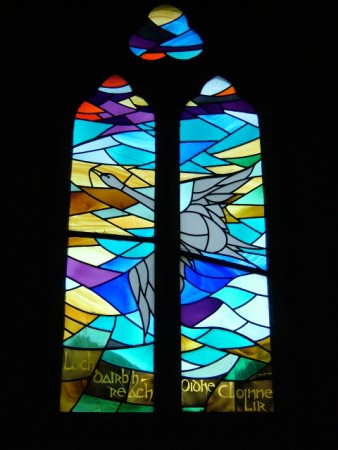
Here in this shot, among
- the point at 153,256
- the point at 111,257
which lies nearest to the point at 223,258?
the point at 153,256

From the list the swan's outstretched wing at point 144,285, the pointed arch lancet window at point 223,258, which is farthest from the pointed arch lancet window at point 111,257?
the pointed arch lancet window at point 223,258

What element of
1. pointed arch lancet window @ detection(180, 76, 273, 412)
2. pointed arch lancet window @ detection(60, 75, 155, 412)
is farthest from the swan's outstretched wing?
pointed arch lancet window @ detection(180, 76, 273, 412)

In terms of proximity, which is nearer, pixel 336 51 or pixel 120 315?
pixel 120 315

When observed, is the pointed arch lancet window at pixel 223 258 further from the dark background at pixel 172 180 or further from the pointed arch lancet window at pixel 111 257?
the pointed arch lancet window at pixel 111 257

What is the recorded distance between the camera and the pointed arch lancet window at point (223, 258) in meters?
3.71

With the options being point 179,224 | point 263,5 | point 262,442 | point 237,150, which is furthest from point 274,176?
point 262,442

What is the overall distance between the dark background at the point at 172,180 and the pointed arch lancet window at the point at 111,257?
0.19 ft

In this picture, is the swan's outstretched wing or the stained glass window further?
the swan's outstretched wing

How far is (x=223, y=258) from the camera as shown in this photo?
3.95 meters

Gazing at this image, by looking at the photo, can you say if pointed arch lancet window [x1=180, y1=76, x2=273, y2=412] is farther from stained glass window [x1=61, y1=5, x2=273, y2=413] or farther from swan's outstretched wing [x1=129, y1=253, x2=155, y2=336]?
swan's outstretched wing [x1=129, y1=253, x2=155, y2=336]

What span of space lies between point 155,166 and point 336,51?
1.08 meters

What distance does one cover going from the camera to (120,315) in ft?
12.2

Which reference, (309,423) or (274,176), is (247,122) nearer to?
(274,176)

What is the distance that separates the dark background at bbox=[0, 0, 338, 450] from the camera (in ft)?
11.4
